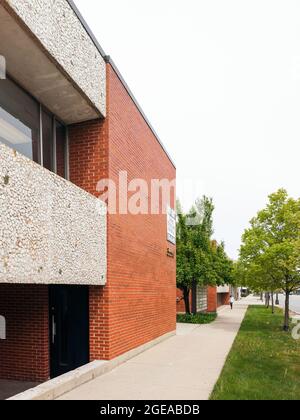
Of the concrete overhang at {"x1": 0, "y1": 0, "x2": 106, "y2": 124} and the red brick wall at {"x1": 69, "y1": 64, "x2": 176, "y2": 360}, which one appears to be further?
the red brick wall at {"x1": 69, "y1": 64, "x2": 176, "y2": 360}

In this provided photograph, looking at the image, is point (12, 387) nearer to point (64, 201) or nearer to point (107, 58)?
point (64, 201)

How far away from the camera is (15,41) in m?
6.54

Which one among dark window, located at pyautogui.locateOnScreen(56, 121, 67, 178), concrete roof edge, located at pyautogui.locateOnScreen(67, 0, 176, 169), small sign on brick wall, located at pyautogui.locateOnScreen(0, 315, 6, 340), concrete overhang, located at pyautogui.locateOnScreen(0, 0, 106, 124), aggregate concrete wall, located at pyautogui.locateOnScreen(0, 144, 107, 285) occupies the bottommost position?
small sign on brick wall, located at pyautogui.locateOnScreen(0, 315, 6, 340)

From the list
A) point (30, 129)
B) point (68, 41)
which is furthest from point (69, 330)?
point (68, 41)

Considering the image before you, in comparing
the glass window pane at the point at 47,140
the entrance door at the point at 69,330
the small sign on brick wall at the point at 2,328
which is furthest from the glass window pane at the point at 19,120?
the small sign on brick wall at the point at 2,328

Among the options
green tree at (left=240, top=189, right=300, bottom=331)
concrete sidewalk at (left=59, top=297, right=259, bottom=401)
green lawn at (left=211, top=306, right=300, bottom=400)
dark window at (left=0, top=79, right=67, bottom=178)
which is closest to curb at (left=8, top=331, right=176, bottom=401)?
concrete sidewalk at (left=59, top=297, right=259, bottom=401)

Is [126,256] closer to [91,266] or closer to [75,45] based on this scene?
[91,266]

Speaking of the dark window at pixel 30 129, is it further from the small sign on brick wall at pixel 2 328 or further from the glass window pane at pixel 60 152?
the small sign on brick wall at pixel 2 328

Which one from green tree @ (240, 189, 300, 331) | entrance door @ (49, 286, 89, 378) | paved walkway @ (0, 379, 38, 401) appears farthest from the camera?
green tree @ (240, 189, 300, 331)

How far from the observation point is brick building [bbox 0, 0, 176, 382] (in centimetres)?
632

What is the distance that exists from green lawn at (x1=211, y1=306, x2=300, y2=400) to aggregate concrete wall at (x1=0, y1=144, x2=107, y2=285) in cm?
355

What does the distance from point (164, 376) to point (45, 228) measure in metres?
4.48

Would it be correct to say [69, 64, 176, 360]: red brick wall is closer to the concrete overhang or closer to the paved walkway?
the concrete overhang

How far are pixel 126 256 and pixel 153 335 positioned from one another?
4.07m
